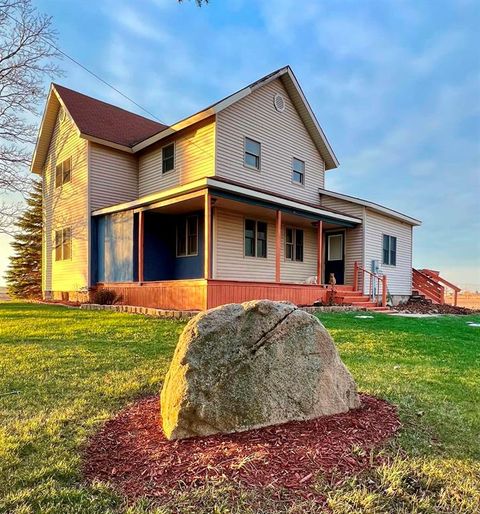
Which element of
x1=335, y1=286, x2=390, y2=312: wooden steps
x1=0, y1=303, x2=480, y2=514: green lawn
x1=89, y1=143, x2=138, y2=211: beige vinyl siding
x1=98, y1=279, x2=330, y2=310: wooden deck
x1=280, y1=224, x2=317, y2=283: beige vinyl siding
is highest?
x1=89, y1=143, x2=138, y2=211: beige vinyl siding

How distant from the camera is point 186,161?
13.8 m

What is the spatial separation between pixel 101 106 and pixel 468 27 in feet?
49.5

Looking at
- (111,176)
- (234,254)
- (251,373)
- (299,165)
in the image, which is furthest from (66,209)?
(251,373)

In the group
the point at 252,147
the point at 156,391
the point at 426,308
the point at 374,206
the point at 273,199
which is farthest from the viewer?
the point at 426,308

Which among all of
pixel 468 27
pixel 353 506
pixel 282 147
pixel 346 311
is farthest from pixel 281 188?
pixel 353 506

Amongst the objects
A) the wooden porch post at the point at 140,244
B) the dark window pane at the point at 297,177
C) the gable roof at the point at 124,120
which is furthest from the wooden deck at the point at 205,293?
the gable roof at the point at 124,120

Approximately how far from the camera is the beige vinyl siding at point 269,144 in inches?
529

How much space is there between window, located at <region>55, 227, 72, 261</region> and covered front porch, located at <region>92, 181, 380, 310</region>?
2.25 m

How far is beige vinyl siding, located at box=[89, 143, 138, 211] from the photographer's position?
15.0m

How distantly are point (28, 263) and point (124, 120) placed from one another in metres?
13.5

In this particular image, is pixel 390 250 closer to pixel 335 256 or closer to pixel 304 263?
pixel 335 256

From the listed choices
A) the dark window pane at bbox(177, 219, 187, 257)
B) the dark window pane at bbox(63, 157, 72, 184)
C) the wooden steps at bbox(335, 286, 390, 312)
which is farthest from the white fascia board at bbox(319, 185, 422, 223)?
the dark window pane at bbox(63, 157, 72, 184)

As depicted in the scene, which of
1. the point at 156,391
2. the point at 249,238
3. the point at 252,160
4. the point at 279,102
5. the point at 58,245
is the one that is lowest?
the point at 156,391

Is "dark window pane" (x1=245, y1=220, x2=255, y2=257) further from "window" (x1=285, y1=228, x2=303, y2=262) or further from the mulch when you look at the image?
the mulch
